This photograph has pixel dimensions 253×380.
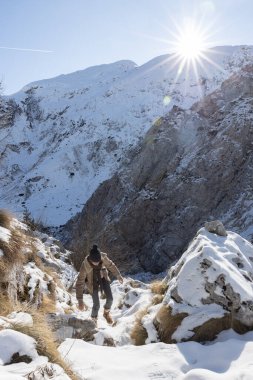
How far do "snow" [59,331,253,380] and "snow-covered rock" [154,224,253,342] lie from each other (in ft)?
0.87

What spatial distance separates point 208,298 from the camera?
611 centimetres

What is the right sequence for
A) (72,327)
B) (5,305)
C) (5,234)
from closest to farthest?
(5,305) → (72,327) → (5,234)

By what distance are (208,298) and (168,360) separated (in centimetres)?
145

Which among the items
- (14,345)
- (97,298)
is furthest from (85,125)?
(14,345)

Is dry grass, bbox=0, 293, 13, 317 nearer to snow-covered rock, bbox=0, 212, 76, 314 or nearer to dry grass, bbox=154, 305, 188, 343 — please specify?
snow-covered rock, bbox=0, 212, 76, 314

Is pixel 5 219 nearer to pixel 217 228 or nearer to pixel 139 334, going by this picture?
pixel 139 334

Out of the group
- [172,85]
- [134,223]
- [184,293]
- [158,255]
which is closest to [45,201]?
[134,223]

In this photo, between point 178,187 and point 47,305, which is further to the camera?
point 178,187

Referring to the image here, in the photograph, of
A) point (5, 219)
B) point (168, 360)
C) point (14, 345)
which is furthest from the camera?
point (5, 219)

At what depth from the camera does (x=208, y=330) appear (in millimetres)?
5699

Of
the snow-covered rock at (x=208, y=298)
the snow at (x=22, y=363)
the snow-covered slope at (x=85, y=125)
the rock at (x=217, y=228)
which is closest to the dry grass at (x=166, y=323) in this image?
the snow-covered rock at (x=208, y=298)

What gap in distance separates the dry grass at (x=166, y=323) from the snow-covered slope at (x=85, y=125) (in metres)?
35.8

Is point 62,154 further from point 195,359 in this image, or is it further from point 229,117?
point 195,359

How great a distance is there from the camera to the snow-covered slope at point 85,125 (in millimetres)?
50062
